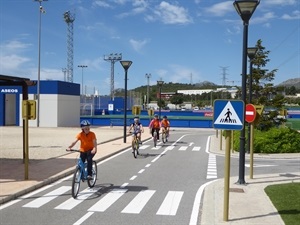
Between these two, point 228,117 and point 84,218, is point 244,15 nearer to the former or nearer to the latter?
point 228,117

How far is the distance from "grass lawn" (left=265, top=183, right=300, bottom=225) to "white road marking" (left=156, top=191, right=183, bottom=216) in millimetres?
2171

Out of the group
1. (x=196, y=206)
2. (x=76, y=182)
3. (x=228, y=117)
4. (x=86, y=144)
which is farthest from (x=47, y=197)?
(x=228, y=117)

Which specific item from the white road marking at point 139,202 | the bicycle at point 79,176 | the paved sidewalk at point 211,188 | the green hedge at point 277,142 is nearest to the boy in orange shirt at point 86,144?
the bicycle at point 79,176

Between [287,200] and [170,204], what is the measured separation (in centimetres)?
275

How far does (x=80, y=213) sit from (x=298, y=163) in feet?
39.2

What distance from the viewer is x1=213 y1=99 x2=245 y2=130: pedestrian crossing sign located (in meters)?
7.26

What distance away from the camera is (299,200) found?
8812 mm

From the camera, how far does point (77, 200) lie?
348 inches

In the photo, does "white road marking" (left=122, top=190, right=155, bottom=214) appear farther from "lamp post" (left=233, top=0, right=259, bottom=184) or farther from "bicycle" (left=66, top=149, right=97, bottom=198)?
"lamp post" (left=233, top=0, right=259, bottom=184)

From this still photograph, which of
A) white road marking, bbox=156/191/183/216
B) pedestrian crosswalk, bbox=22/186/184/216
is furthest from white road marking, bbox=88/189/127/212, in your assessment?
white road marking, bbox=156/191/183/216

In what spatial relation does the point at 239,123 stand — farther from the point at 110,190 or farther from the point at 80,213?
the point at 110,190

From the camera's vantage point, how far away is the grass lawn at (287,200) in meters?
7.31

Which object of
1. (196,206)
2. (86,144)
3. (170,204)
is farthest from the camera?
(86,144)

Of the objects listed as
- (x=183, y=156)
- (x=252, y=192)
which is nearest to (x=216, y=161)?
(x=183, y=156)
